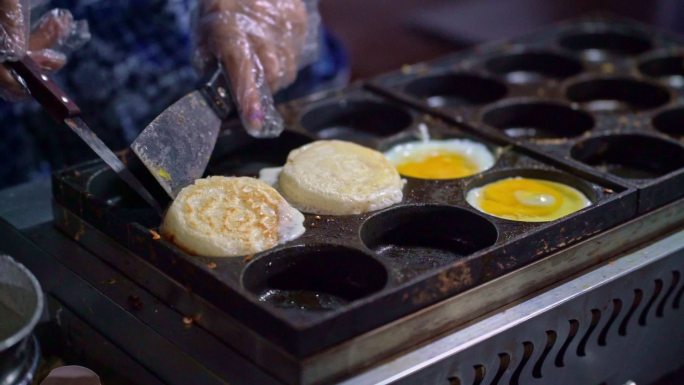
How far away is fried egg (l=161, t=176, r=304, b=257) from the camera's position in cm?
180

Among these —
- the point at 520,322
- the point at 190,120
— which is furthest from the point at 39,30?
the point at 520,322

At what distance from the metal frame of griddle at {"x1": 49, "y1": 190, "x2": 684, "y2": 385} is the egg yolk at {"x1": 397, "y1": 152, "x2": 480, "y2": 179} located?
437 millimetres

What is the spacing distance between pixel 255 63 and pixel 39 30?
21.4 inches

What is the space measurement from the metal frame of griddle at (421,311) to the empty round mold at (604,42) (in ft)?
4.06

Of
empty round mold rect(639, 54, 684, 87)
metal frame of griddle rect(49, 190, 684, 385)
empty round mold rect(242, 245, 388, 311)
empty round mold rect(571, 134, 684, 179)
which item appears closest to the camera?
metal frame of griddle rect(49, 190, 684, 385)

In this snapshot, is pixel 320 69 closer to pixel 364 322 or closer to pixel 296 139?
pixel 296 139

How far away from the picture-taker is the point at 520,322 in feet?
5.92

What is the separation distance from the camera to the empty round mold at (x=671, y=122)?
2.62 m

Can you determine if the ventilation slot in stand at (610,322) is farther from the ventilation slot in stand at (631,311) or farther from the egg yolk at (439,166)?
the egg yolk at (439,166)

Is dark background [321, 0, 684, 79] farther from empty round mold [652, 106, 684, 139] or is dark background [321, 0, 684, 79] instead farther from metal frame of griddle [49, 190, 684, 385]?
metal frame of griddle [49, 190, 684, 385]

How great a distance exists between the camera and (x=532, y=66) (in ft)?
10.2

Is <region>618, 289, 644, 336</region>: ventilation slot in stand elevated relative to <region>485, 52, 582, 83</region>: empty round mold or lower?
lower

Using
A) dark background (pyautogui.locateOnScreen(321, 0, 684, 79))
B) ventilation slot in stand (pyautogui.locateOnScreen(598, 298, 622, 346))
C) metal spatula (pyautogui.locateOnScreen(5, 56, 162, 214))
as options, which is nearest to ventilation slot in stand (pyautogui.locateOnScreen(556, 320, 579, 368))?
ventilation slot in stand (pyautogui.locateOnScreen(598, 298, 622, 346))

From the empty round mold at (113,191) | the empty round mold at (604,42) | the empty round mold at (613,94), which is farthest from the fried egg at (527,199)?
the empty round mold at (604,42)
